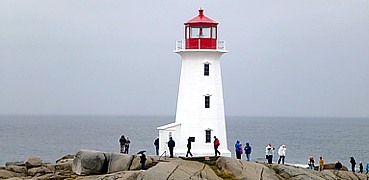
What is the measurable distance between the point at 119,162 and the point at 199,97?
26.7 ft

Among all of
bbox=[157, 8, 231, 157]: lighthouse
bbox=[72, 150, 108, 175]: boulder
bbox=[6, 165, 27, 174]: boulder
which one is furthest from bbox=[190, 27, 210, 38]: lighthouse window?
bbox=[6, 165, 27, 174]: boulder

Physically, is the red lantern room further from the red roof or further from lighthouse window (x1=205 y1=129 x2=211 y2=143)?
lighthouse window (x1=205 y1=129 x2=211 y2=143)

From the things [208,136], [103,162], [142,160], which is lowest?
[103,162]

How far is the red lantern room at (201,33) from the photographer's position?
35281 millimetres

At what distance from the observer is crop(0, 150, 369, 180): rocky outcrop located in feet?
82.7

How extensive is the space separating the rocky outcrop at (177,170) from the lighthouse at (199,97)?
6.08 m

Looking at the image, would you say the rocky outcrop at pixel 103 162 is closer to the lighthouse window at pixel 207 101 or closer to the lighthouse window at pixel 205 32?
the lighthouse window at pixel 207 101

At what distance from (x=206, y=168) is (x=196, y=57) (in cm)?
1015

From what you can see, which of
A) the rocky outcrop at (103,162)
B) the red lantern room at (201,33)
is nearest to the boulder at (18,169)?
the rocky outcrop at (103,162)

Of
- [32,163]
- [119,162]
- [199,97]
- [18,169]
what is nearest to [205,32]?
[199,97]

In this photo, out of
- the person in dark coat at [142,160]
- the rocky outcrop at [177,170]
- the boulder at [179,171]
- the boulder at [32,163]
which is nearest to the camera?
the boulder at [179,171]

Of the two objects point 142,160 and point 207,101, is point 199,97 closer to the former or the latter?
point 207,101

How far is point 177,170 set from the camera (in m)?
25.2

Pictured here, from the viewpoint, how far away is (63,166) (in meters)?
32.5
